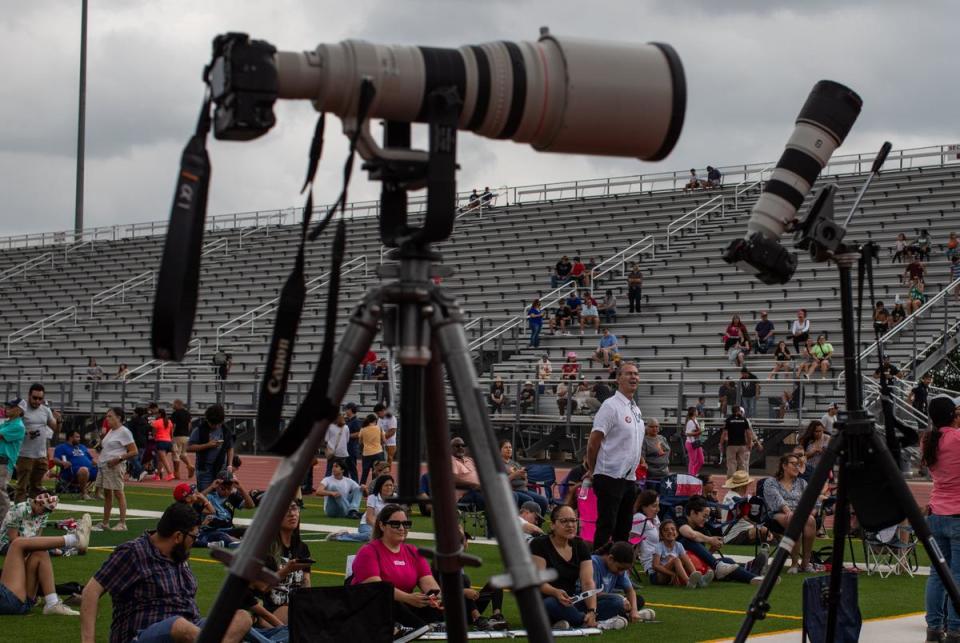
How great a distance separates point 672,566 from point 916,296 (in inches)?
661

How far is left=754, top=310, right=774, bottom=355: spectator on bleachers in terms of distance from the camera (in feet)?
94.2

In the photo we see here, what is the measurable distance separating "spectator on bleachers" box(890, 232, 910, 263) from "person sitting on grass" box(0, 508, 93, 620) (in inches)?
928

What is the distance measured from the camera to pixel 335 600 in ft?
26.7

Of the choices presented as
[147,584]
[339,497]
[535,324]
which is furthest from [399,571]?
[535,324]

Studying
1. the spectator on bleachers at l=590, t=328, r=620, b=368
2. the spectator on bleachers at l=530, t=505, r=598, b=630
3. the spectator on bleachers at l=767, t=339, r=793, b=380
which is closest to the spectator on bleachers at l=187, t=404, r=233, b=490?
the spectator on bleachers at l=530, t=505, r=598, b=630

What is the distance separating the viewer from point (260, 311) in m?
40.5

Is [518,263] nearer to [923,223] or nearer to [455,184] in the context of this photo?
[923,223]

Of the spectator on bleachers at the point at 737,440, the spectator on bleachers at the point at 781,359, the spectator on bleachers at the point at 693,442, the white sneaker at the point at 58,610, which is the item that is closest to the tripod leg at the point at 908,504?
the white sneaker at the point at 58,610

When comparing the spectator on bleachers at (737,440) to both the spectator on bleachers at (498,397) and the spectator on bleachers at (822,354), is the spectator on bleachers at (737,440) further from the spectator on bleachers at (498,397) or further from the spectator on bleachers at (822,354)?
the spectator on bleachers at (498,397)

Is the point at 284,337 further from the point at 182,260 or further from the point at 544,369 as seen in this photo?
the point at 544,369

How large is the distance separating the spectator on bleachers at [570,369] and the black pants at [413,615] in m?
18.5

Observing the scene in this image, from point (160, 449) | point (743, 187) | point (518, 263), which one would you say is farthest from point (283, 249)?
point (160, 449)

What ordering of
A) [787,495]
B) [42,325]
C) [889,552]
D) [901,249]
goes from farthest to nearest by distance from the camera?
[42,325] < [901,249] < [787,495] < [889,552]

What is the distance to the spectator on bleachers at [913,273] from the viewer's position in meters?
29.6
